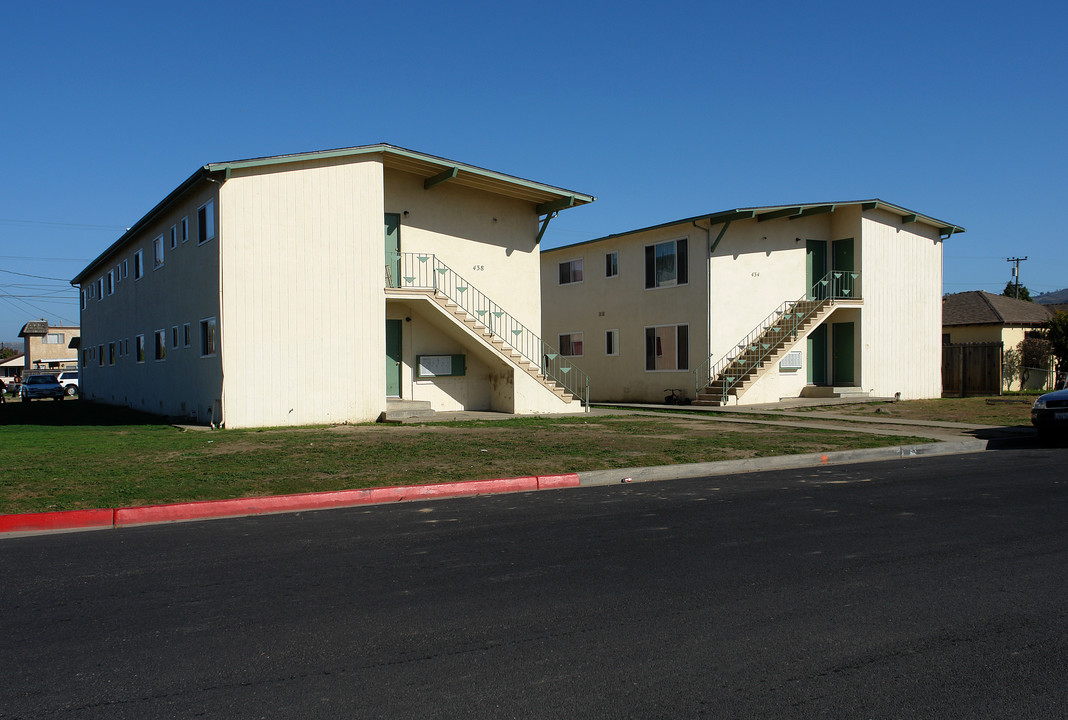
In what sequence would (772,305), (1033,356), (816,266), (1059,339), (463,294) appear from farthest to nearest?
(1033,356) → (1059,339) → (816,266) → (772,305) → (463,294)

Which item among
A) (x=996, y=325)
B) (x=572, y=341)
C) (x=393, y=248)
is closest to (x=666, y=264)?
(x=572, y=341)

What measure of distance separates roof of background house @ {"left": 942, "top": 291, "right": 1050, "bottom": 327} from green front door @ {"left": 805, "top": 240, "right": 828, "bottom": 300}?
11017 millimetres

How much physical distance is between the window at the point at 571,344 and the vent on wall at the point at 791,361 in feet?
26.2

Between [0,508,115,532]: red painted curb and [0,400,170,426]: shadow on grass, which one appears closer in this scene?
[0,508,115,532]: red painted curb

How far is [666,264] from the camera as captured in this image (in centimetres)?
2767

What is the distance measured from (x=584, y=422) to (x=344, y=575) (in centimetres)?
1343

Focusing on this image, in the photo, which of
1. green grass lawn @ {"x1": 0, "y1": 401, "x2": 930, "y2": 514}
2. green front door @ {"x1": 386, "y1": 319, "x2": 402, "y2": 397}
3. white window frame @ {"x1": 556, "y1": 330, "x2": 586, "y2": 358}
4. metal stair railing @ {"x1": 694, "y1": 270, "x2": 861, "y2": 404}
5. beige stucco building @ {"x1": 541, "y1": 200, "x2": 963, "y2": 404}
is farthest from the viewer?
white window frame @ {"x1": 556, "y1": 330, "x2": 586, "y2": 358}

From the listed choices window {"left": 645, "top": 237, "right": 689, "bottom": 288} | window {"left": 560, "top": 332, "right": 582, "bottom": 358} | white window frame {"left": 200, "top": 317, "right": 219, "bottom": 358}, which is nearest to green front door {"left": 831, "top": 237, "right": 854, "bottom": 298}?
window {"left": 645, "top": 237, "right": 689, "bottom": 288}

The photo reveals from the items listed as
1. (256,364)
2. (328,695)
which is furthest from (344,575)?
(256,364)

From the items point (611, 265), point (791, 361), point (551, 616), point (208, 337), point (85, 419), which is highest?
point (611, 265)

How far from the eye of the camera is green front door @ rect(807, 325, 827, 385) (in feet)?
92.4

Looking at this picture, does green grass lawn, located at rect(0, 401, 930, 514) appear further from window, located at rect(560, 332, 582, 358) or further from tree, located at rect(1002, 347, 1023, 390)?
tree, located at rect(1002, 347, 1023, 390)

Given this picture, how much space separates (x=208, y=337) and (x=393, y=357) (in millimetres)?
4601

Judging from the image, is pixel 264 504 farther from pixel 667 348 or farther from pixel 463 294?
pixel 667 348
